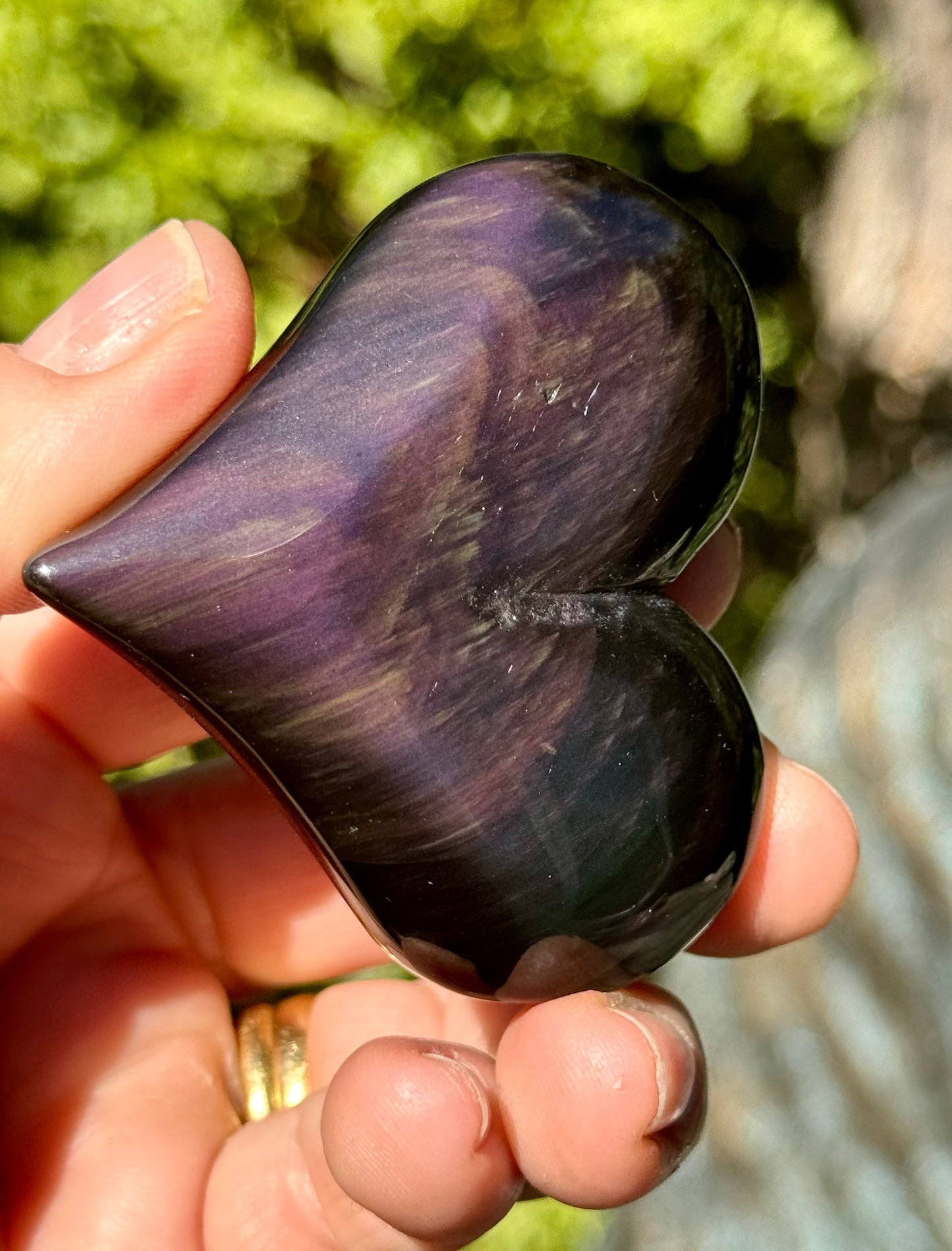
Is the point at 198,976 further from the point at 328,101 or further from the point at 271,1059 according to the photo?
the point at 328,101

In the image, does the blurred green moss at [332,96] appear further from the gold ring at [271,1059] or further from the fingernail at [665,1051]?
the fingernail at [665,1051]

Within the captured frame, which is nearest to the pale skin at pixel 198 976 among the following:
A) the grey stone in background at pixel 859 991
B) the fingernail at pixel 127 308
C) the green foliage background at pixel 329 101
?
the fingernail at pixel 127 308

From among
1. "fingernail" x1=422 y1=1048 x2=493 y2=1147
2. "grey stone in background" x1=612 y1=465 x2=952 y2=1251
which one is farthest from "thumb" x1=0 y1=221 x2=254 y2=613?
"grey stone in background" x1=612 y1=465 x2=952 y2=1251

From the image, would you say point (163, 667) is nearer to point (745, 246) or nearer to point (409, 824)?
point (409, 824)

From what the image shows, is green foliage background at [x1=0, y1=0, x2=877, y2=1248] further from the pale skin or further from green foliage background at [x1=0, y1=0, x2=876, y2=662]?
the pale skin

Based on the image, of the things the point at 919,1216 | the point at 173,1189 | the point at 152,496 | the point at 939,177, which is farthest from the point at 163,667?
the point at 939,177

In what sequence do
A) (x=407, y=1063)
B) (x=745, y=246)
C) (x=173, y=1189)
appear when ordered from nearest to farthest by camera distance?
(x=407, y=1063) < (x=173, y=1189) < (x=745, y=246)

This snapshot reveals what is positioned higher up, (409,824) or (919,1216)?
(409,824)

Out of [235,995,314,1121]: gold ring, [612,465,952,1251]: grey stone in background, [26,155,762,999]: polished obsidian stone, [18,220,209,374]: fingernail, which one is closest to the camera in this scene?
[26,155,762,999]: polished obsidian stone
